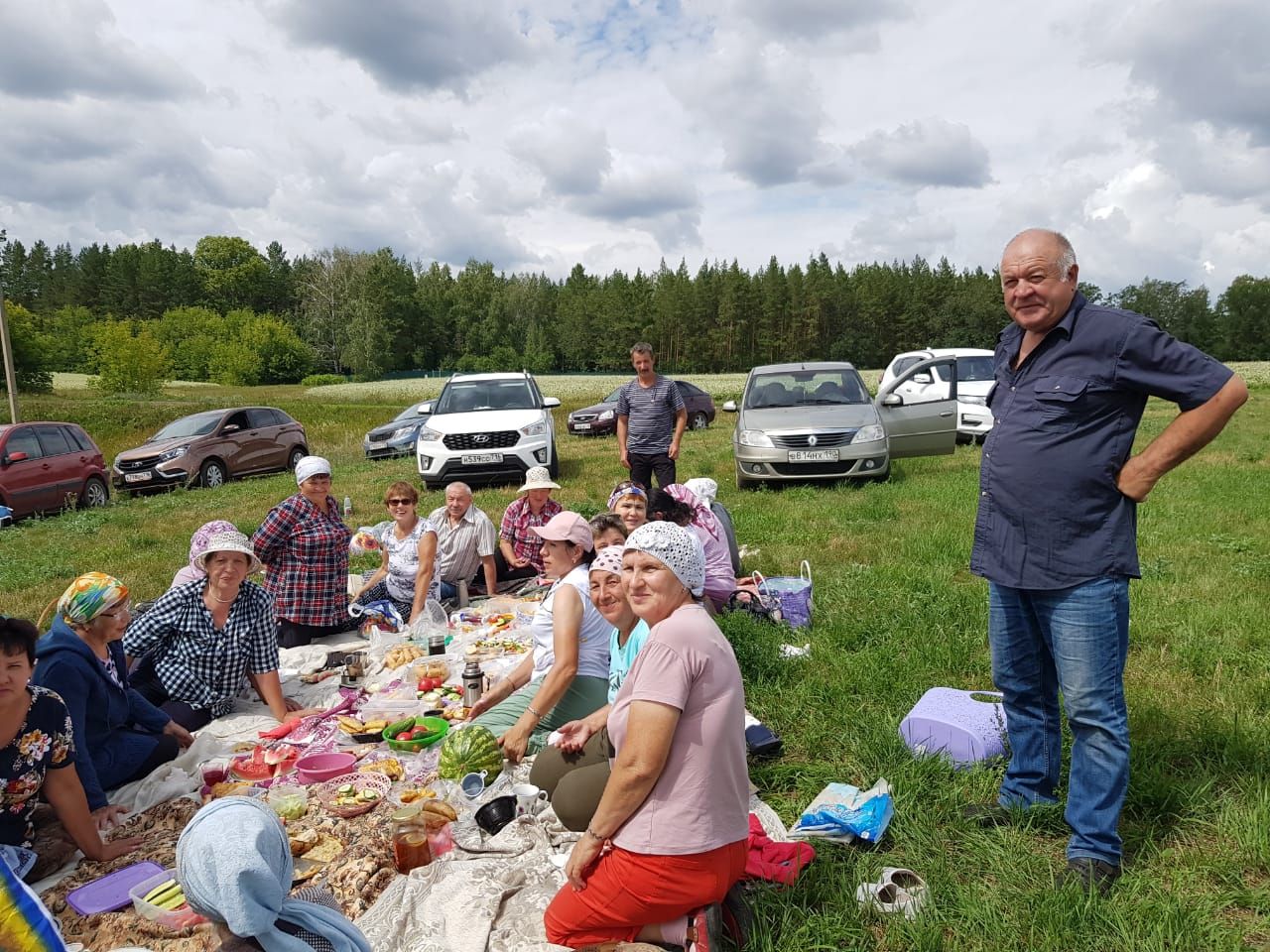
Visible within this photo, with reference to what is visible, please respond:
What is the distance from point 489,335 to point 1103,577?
7368 centimetres

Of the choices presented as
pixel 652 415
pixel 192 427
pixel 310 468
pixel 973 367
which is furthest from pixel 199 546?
pixel 973 367

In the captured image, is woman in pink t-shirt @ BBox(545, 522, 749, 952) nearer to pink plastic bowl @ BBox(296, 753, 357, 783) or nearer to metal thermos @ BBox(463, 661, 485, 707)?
pink plastic bowl @ BBox(296, 753, 357, 783)

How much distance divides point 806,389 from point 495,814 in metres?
8.69

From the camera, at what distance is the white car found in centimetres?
1336

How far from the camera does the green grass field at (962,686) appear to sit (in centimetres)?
242

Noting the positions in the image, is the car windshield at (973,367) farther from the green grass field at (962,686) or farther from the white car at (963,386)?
the green grass field at (962,686)

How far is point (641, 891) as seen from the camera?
2.27 metres

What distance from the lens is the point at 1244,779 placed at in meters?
3.01

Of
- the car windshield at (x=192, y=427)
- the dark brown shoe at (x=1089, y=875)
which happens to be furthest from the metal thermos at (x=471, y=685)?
the car windshield at (x=192, y=427)

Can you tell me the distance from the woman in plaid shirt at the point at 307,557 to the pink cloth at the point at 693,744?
4204mm

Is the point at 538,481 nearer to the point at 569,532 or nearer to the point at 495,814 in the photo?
the point at 569,532

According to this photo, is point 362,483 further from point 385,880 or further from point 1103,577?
point 1103,577

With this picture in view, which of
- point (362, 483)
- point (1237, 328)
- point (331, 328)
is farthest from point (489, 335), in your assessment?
point (1237, 328)

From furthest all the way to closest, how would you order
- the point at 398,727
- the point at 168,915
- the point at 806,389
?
the point at 806,389
the point at 398,727
the point at 168,915
